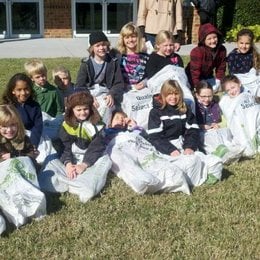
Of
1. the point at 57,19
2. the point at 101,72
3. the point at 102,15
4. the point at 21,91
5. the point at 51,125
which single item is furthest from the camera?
the point at 102,15

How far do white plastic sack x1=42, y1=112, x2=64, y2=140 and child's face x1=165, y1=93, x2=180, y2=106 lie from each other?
3.74 feet

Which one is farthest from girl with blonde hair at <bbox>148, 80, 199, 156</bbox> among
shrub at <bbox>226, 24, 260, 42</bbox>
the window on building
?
the window on building

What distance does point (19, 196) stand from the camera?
158 inches

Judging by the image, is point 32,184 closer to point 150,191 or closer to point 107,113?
point 150,191

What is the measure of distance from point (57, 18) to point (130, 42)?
10318 millimetres

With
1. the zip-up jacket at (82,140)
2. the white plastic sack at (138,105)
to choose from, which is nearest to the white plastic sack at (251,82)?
the white plastic sack at (138,105)

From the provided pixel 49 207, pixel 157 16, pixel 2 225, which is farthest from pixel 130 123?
pixel 157 16

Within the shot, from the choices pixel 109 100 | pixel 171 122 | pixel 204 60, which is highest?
pixel 204 60

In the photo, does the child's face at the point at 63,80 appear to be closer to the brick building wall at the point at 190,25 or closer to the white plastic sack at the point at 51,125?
the white plastic sack at the point at 51,125

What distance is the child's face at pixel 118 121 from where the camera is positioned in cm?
589

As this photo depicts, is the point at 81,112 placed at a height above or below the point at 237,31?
below

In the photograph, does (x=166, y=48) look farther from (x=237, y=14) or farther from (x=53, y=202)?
(x=237, y=14)

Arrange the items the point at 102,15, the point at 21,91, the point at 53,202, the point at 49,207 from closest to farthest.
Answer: the point at 49,207, the point at 53,202, the point at 21,91, the point at 102,15

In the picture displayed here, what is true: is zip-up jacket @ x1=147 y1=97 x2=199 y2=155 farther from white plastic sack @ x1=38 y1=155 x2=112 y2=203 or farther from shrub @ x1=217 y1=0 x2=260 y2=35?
shrub @ x1=217 y1=0 x2=260 y2=35
